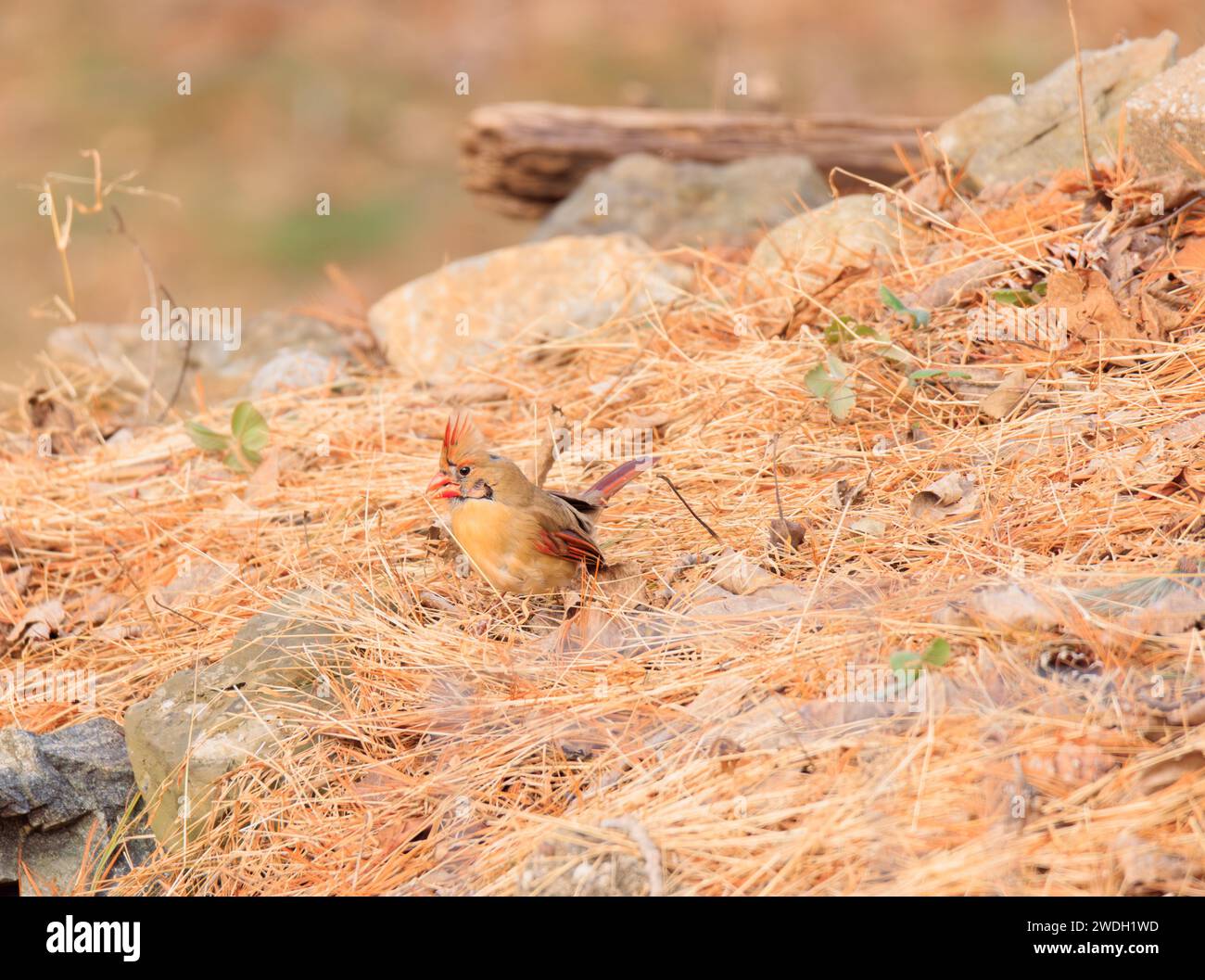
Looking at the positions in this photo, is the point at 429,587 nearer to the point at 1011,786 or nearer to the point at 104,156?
the point at 1011,786

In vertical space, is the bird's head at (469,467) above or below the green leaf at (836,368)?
below

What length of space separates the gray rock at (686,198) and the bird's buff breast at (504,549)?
10.0ft

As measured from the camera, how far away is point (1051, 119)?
5.44 metres

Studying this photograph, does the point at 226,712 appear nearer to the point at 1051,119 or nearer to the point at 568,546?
the point at 568,546

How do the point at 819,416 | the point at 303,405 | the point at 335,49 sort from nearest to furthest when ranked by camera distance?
the point at 819,416 < the point at 303,405 < the point at 335,49

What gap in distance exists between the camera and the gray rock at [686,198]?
6340 mm

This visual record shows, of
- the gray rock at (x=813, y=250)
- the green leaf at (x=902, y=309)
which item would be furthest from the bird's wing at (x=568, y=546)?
the gray rock at (x=813, y=250)

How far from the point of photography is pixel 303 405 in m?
5.23

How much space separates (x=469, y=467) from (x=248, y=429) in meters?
1.45

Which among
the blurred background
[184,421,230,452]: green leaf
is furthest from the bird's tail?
the blurred background

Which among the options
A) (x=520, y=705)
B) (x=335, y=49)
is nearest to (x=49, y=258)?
(x=335, y=49)

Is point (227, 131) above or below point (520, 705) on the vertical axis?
above

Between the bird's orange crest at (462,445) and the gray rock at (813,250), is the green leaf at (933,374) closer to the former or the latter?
the gray rock at (813,250)

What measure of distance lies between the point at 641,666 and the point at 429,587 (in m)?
0.90
